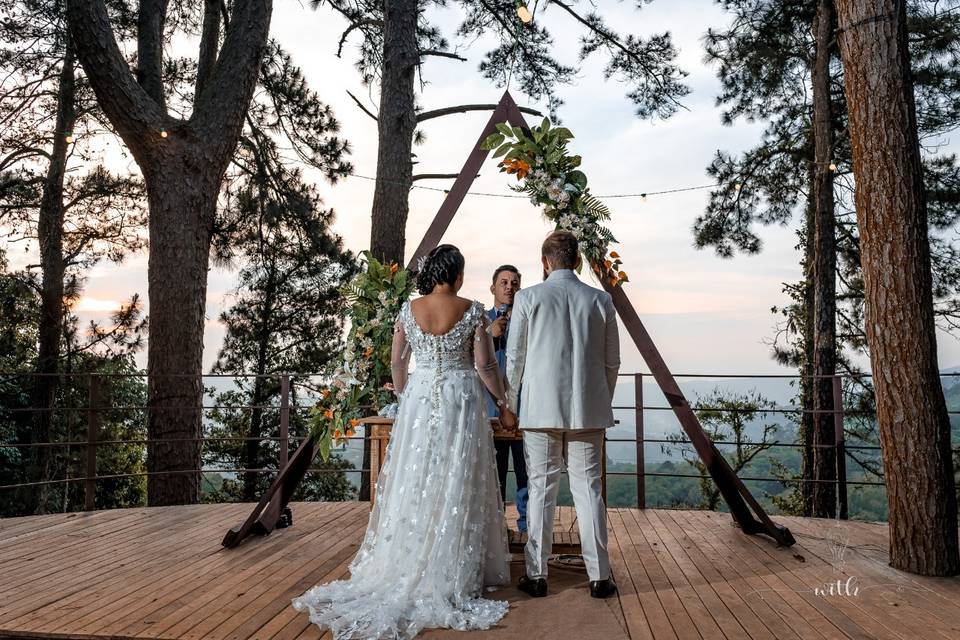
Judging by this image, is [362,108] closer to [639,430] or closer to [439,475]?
[639,430]

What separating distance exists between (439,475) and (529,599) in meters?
0.67

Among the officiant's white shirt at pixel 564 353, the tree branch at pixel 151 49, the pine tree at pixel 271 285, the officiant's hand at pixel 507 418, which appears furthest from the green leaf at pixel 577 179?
the pine tree at pixel 271 285

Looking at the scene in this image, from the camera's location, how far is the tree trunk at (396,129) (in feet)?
24.1

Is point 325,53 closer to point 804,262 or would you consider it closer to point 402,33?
point 402,33

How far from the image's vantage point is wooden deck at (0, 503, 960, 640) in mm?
2943

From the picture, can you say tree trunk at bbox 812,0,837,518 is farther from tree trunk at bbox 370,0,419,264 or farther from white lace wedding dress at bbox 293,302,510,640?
white lace wedding dress at bbox 293,302,510,640

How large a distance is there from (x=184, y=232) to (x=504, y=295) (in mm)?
3530

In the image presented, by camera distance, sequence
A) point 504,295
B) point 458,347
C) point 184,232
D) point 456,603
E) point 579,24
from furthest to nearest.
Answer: point 579,24 → point 184,232 → point 504,295 → point 458,347 → point 456,603

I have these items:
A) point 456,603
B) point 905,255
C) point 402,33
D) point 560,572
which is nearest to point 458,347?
point 456,603

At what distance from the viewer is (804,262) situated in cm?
923

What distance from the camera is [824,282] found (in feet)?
25.3

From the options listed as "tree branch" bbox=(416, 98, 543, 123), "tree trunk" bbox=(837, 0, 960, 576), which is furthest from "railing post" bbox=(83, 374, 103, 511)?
"tree trunk" bbox=(837, 0, 960, 576)

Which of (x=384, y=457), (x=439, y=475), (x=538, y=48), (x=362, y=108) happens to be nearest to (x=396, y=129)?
(x=362, y=108)

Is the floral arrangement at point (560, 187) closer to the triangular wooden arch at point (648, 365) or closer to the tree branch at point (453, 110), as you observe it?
the triangular wooden arch at point (648, 365)
